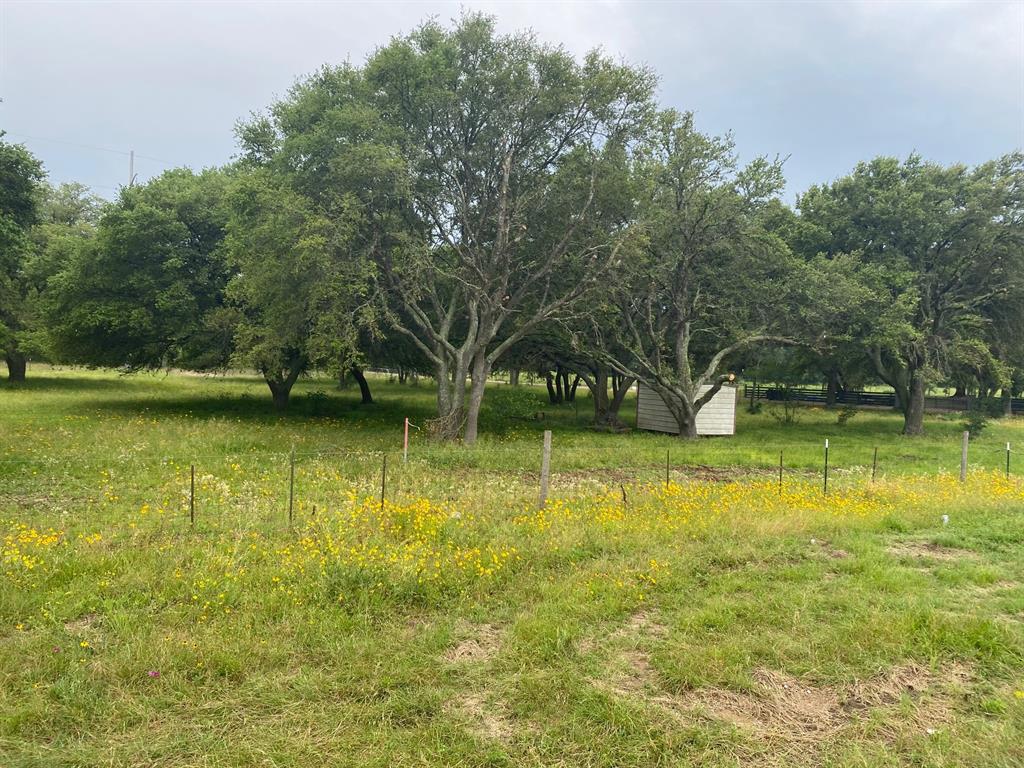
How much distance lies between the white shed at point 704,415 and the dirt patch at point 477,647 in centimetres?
2010

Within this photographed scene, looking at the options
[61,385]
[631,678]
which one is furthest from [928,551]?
[61,385]

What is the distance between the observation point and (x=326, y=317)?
15.4 meters

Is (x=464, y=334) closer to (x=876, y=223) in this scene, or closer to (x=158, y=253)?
(x=158, y=253)

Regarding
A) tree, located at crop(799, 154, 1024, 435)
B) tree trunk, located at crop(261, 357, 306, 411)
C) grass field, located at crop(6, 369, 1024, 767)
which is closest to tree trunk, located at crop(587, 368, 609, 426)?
tree, located at crop(799, 154, 1024, 435)

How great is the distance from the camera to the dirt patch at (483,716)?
12.2 feet

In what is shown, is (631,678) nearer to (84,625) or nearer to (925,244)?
(84,625)

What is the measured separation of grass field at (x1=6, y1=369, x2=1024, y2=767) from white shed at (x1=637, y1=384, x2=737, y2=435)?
13687 millimetres

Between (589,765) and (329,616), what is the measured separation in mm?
2583

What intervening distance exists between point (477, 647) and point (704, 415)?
69.7ft

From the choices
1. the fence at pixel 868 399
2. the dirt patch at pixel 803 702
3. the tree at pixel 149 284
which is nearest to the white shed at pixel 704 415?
the tree at pixel 149 284

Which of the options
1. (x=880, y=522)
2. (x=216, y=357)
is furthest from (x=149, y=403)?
(x=880, y=522)

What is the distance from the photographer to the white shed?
80.5 ft

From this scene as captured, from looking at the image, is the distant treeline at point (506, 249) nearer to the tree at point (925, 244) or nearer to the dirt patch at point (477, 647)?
the tree at point (925, 244)

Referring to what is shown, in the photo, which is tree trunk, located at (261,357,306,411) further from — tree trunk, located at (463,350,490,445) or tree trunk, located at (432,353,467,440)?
tree trunk, located at (463,350,490,445)
